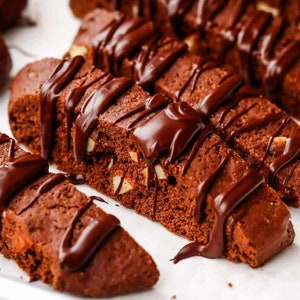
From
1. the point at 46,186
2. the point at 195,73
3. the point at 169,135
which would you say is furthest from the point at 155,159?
the point at 195,73

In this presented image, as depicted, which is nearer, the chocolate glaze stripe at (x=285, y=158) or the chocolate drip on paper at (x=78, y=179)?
the chocolate glaze stripe at (x=285, y=158)

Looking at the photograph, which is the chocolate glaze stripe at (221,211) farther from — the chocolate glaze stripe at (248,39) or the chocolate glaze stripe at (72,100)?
the chocolate glaze stripe at (248,39)

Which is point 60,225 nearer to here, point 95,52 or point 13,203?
point 13,203

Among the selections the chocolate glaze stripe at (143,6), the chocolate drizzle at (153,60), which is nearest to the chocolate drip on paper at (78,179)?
the chocolate drizzle at (153,60)

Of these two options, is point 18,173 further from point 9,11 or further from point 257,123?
point 9,11

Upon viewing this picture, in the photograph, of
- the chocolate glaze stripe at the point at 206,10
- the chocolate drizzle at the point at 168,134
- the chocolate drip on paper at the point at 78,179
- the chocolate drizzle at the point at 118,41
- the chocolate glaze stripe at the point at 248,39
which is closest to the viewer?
the chocolate drizzle at the point at 168,134

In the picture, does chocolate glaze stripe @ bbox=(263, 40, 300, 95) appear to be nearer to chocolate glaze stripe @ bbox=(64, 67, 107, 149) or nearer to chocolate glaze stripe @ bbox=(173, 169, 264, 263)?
chocolate glaze stripe @ bbox=(173, 169, 264, 263)

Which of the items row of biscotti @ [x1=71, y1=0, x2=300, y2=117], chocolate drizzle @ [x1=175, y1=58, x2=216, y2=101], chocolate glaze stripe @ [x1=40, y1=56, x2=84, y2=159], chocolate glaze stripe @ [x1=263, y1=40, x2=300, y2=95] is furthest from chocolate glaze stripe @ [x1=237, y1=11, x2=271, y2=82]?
chocolate glaze stripe @ [x1=40, y1=56, x2=84, y2=159]

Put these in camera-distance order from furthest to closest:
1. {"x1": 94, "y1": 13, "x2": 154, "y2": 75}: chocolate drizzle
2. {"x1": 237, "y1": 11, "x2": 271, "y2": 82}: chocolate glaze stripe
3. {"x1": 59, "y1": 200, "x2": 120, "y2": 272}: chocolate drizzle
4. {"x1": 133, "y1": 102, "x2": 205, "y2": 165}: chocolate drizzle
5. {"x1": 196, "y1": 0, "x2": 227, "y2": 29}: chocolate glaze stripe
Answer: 1. {"x1": 196, "y1": 0, "x2": 227, "y2": 29}: chocolate glaze stripe
2. {"x1": 237, "y1": 11, "x2": 271, "y2": 82}: chocolate glaze stripe
3. {"x1": 94, "y1": 13, "x2": 154, "y2": 75}: chocolate drizzle
4. {"x1": 133, "y1": 102, "x2": 205, "y2": 165}: chocolate drizzle
5. {"x1": 59, "y1": 200, "x2": 120, "y2": 272}: chocolate drizzle
